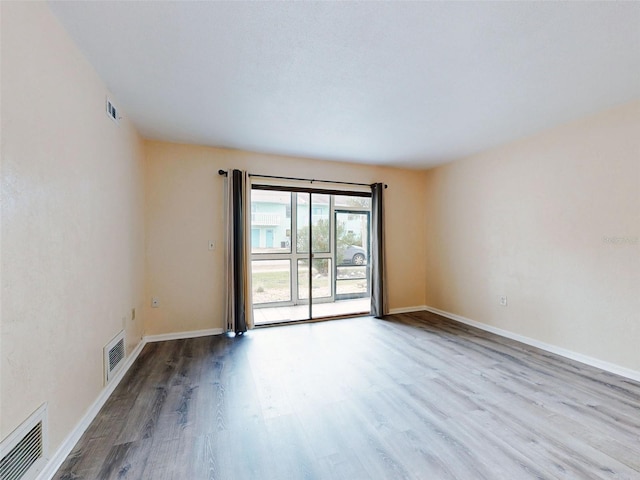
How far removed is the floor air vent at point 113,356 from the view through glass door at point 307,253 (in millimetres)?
2005

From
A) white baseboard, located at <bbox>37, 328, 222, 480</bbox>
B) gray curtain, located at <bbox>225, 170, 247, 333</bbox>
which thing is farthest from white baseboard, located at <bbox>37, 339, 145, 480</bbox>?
gray curtain, located at <bbox>225, 170, 247, 333</bbox>

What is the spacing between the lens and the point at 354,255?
4.98 m

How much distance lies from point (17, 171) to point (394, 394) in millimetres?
2741

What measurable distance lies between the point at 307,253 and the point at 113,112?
311 centimetres

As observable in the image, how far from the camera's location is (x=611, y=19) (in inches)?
62.7

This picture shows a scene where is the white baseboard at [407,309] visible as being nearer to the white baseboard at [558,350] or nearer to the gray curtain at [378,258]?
the gray curtain at [378,258]

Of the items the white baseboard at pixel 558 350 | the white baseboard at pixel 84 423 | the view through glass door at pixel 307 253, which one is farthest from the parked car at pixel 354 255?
the white baseboard at pixel 84 423

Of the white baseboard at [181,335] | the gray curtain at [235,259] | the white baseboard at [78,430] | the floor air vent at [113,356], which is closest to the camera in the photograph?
the white baseboard at [78,430]

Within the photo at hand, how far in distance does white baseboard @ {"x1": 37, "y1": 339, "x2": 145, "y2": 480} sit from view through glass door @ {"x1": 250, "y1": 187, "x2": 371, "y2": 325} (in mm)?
2106

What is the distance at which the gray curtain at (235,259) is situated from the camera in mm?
3756

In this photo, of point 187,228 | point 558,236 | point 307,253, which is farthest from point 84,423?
point 558,236

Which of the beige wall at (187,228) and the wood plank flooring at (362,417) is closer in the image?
the wood plank flooring at (362,417)

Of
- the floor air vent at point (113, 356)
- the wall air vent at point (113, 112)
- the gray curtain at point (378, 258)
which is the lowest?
the floor air vent at point (113, 356)

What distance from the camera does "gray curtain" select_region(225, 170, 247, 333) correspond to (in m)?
3.76
